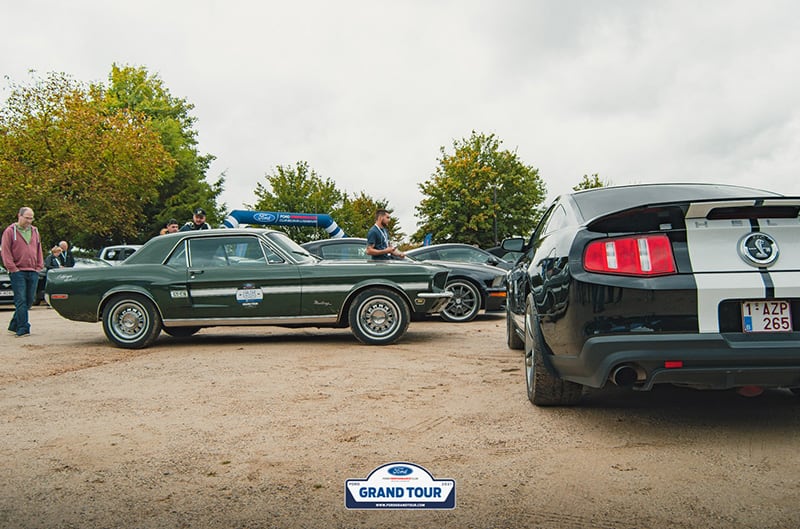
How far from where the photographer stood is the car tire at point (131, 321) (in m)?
7.98

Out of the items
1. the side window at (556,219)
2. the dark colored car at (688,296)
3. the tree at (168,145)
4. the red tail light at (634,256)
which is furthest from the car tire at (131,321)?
the tree at (168,145)

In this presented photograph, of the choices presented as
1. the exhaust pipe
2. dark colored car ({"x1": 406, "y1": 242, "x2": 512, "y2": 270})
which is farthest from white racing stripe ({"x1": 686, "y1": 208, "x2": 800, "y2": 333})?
dark colored car ({"x1": 406, "y1": 242, "x2": 512, "y2": 270})

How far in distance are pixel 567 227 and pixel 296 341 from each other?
4.81 metres

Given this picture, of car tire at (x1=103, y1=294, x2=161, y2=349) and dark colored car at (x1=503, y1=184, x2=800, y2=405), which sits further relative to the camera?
car tire at (x1=103, y1=294, x2=161, y2=349)

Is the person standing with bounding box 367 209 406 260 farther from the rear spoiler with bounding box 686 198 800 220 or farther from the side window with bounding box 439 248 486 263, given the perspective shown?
the rear spoiler with bounding box 686 198 800 220

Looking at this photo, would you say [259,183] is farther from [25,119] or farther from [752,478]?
[752,478]

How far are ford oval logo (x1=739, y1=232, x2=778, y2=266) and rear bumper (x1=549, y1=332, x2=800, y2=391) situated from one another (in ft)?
1.25

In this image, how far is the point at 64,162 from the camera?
28625 millimetres

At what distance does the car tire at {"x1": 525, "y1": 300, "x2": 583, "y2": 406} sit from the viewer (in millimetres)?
4152

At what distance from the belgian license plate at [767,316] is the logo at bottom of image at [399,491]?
1.72m

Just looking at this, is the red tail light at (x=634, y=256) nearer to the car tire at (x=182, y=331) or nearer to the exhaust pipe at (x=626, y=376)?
the exhaust pipe at (x=626, y=376)

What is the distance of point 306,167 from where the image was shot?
178 ft

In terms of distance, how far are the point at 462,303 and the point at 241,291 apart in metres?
4.20

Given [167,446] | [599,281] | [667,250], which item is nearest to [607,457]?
[599,281]
